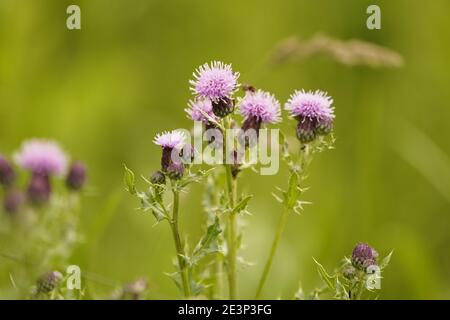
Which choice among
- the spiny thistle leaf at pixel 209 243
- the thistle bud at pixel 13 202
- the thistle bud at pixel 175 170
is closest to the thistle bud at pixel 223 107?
the thistle bud at pixel 175 170

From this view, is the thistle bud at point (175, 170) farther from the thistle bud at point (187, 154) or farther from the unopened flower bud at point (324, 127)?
the unopened flower bud at point (324, 127)

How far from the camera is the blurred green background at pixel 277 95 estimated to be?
4.09m

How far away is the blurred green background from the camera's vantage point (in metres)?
4.09

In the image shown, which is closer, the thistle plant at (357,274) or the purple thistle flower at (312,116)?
the thistle plant at (357,274)

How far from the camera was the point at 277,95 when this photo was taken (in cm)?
520

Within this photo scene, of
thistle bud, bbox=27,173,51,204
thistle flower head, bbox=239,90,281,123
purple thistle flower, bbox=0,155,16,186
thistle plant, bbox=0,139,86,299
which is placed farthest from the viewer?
purple thistle flower, bbox=0,155,16,186

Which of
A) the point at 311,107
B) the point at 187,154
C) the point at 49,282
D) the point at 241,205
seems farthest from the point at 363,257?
the point at 49,282

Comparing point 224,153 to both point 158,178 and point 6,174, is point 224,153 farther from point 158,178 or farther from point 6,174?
point 6,174

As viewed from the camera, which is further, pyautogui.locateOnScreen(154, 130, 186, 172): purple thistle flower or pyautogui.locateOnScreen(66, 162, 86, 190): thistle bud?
pyautogui.locateOnScreen(66, 162, 86, 190): thistle bud

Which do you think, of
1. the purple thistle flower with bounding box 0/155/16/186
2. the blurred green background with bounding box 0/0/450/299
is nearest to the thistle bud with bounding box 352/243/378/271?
the blurred green background with bounding box 0/0/450/299

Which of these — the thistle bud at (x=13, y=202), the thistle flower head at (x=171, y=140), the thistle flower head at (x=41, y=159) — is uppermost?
the thistle flower head at (x=41, y=159)

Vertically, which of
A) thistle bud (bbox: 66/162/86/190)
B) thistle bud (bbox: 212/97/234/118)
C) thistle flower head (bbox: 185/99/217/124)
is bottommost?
thistle bud (bbox: 212/97/234/118)

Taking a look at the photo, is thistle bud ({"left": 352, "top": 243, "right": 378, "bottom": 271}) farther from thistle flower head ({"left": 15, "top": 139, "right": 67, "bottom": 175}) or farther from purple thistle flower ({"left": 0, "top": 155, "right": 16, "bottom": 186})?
thistle flower head ({"left": 15, "top": 139, "right": 67, "bottom": 175})

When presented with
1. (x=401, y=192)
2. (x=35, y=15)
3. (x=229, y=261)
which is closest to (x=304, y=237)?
(x=401, y=192)
